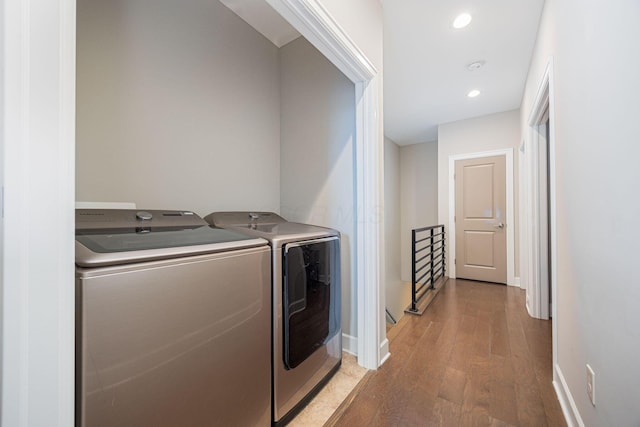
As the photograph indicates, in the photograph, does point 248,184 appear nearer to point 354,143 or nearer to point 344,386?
point 354,143

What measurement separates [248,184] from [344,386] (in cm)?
154

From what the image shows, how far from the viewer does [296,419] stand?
4.22 feet

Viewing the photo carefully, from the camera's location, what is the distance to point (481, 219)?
3830 millimetres

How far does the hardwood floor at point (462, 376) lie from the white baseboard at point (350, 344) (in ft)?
0.75

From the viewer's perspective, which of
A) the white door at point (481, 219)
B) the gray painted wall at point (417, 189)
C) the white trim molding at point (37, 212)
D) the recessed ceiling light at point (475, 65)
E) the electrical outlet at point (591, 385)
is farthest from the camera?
the gray painted wall at point (417, 189)

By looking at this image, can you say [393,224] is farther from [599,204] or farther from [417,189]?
[599,204]

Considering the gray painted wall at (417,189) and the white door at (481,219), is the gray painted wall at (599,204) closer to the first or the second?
the white door at (481,219)

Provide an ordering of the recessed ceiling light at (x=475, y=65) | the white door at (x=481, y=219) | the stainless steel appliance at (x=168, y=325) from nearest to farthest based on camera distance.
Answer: the stainless steel appliance at (x=168, y=325) < the recessed ceiling light at (x=475, y=65) < the white door at (x=481, y=219)

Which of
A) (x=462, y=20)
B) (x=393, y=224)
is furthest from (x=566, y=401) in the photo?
(x=393, y=224)

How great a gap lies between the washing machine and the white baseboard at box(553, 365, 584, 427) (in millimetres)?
1173

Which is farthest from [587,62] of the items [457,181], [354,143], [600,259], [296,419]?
[457,181]

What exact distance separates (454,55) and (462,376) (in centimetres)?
269

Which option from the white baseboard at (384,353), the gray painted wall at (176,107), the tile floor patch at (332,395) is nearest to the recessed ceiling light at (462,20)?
the gray painted wall at (176,107)

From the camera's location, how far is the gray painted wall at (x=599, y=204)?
755 mm
